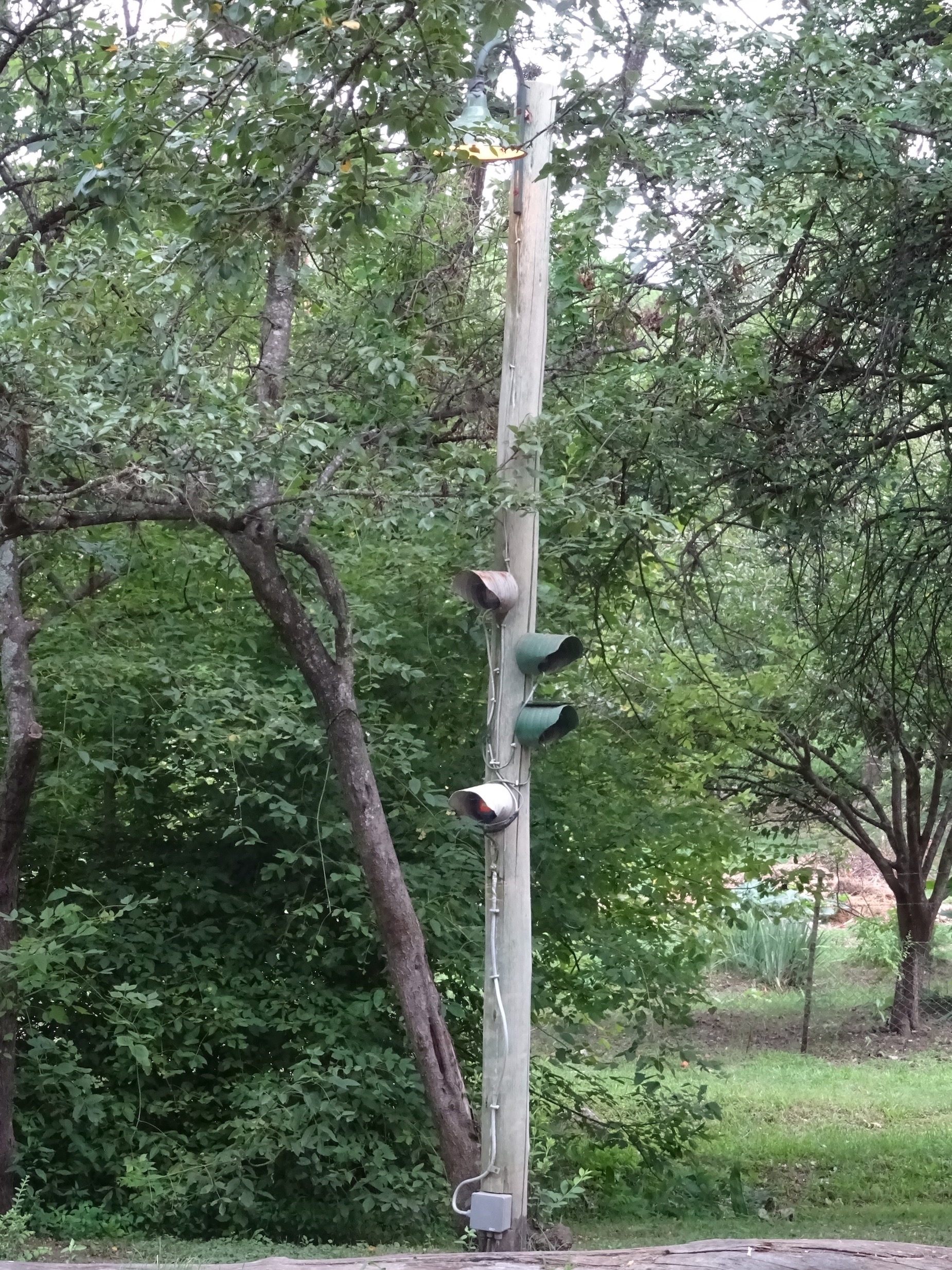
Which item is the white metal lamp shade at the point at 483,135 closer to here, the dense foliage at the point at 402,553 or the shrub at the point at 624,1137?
the dense foliage at the point at 402,553

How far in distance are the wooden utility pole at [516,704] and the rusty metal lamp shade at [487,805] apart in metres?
0.12

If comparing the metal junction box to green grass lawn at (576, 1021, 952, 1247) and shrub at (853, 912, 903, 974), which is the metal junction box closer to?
green grass lawn at (576, 1021, 952, 1247)

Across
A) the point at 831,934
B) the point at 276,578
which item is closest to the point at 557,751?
the point at 276,578

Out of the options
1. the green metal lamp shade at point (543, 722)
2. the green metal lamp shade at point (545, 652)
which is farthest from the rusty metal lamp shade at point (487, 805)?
the green metal lamp shade at point (545, 652)

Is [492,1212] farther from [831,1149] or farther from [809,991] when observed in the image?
[809,991]

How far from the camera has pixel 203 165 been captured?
458cm

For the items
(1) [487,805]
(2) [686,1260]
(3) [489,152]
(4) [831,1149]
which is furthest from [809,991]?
(3) [489,152]

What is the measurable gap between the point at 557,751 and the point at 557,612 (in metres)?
1.09

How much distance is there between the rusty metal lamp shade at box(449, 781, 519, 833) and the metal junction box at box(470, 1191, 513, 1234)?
1.38 meters

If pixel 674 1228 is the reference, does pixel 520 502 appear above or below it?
above

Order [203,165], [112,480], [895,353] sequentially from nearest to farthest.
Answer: [203,165]
[112,480]
[895,353]

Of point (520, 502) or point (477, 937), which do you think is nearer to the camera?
point (520, 502)

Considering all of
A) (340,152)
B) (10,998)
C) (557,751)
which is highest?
(340,152)

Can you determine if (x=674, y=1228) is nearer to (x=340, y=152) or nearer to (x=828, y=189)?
(x=828, y=189)
